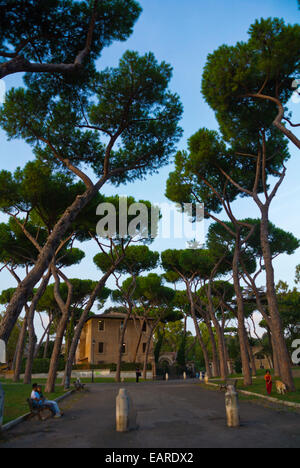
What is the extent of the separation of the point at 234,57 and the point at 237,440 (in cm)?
1502

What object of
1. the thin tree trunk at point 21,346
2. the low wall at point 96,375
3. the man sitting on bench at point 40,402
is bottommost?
the low wall at point 96,375

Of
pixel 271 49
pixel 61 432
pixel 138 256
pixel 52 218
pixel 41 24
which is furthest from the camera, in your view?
pixel 138 256

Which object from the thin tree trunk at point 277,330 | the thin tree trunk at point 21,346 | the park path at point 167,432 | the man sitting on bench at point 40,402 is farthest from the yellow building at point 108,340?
the park path at point 167,432

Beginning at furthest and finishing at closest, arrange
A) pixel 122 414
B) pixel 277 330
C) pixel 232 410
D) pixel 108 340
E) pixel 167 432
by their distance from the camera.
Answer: pixel 108 340 < pixel 277 330 < pixel 232 410 < pixel 122 414 < pixel 167 432

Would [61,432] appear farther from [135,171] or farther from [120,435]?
[135,171]

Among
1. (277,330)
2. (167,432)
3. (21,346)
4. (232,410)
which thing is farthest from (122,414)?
(21,346)

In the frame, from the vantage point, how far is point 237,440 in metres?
6.06

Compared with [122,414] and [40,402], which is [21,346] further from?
[122,414]

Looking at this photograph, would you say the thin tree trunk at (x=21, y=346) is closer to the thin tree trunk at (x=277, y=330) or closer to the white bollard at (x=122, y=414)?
the thin tree trunk at (x=277, y=330)

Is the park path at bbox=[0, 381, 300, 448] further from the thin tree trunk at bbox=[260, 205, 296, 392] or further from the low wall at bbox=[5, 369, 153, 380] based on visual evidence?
the low wall at bbox=[5, 369, 153, 380]

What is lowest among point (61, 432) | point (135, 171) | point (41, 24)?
point (61, 432)

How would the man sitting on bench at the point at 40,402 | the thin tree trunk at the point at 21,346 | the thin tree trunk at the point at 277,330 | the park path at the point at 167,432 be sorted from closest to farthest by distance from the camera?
the park path at the point at 167,432 < the man sitting on bench at the point at 40,402 < the thin tree trunk at the point at 277,330 < the thin tree trunk at the point at 21,346
